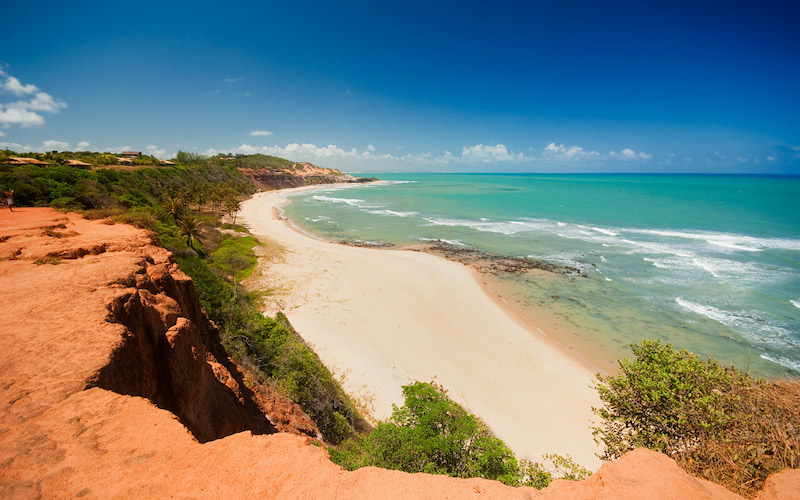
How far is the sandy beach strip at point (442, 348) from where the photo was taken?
1420cm

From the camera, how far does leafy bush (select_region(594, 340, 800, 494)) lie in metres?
5.67

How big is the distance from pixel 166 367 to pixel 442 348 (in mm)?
15000

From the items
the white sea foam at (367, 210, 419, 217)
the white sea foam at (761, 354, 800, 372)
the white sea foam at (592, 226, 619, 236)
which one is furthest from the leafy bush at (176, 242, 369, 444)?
the white sea foam at (367, 210, 419, 217)

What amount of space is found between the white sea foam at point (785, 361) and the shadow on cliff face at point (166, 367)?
89.9ft

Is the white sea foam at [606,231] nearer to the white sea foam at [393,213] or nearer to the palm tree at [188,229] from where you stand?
the white sea foam at [393,213]

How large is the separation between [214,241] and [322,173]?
496 ft

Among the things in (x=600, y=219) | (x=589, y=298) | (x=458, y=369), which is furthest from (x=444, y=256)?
(x=600, y=219)

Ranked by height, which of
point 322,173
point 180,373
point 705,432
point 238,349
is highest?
point 322,173

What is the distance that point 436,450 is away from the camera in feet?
27.7

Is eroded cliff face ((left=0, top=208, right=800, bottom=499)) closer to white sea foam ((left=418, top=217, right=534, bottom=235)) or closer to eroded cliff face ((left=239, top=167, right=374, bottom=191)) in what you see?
white sea foam ((left=418, top=217, right=534, bottom=235))

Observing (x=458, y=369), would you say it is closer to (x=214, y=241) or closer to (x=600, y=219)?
(x=214, y=241)

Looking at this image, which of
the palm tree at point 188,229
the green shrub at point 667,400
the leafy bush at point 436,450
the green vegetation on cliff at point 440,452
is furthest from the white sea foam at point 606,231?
the palm tree at point 188,229

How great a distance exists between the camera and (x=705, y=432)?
22.8ft

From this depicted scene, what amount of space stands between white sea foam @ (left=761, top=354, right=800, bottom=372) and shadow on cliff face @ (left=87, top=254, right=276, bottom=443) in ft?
89.9
